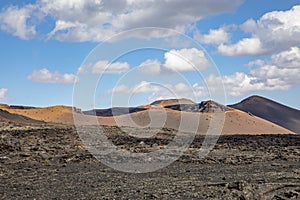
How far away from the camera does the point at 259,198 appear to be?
11.8m

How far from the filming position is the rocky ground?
44.5 feet

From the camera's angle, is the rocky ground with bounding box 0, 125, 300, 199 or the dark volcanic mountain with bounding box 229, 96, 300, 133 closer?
the rocky ground with bounding box 0, 125, 300, 199

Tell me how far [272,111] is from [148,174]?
322ft

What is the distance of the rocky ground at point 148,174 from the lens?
13570 millimetres

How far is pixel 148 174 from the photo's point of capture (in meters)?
18.6

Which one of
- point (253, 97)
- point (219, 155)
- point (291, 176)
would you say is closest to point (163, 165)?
point (219, 155)

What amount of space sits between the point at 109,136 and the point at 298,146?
14192mm

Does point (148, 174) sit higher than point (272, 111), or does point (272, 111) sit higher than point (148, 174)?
point (272, 111)

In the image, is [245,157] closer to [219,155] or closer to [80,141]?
[219,155]

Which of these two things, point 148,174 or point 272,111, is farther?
point 272,111

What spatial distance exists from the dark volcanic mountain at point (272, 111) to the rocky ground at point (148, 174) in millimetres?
75184

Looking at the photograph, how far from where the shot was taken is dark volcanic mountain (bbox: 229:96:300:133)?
107m

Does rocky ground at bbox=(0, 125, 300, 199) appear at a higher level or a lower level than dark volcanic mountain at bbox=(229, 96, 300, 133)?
lower

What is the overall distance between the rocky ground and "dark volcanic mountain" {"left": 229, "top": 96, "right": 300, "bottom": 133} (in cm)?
7518
